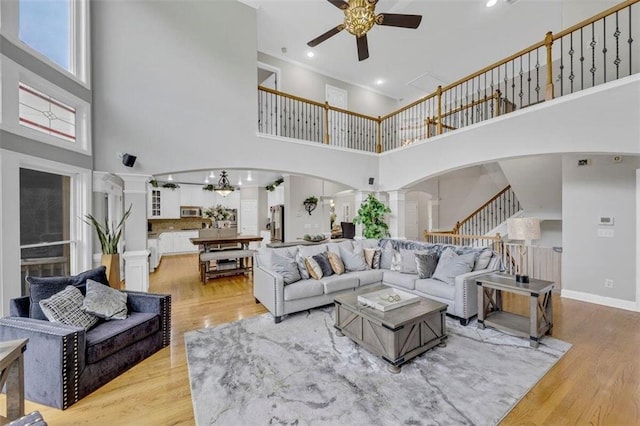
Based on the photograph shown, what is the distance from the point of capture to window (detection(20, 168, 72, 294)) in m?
2.85

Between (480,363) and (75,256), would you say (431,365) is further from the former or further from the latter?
(75,256)

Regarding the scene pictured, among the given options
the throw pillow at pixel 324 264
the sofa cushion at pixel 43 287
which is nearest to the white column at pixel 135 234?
the sofa cushion at pixel 43 287

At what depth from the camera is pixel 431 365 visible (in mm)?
2498

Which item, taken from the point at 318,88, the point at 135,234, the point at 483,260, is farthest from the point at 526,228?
the point at 318,88

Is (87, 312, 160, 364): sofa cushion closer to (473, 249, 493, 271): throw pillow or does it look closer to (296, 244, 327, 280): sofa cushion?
(296, 244, 327, 280): sofa cushion

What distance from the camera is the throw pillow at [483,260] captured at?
150 inches

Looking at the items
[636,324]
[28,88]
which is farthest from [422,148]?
[28,88]

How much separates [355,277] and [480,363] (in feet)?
6.30

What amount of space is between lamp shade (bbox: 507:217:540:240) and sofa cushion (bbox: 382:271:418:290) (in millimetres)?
1611

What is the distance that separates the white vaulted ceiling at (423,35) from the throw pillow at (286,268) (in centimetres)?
484

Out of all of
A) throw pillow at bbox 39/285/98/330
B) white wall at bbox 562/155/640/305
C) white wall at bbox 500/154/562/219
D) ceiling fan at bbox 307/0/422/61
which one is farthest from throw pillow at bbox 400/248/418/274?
throw pillow at bbox 39/285/98/330

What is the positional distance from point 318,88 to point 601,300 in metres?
7.35

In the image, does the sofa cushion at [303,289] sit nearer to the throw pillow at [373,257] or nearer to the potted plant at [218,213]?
the throw pillow at [373,257]

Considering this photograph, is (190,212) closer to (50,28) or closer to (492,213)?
(50,28)
